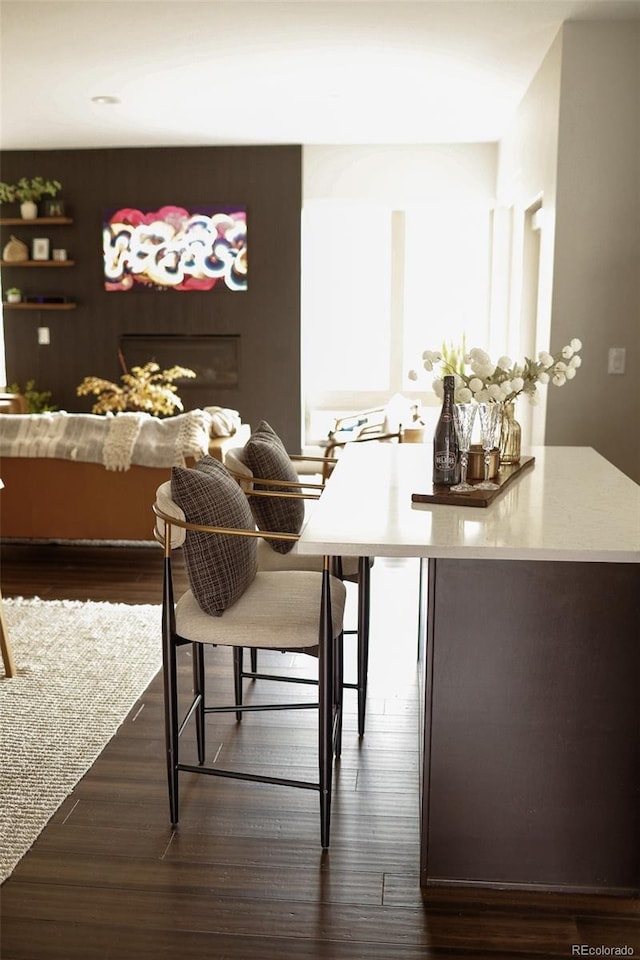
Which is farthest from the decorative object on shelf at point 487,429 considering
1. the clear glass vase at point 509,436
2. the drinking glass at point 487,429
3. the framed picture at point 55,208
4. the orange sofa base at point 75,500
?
the framed picture at point 55,208

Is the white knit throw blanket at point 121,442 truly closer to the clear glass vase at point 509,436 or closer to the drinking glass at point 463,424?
the clear glass vase at point 509,436

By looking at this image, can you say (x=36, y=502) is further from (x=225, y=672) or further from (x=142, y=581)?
(x=225, y=672)

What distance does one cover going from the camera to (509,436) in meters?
3.07

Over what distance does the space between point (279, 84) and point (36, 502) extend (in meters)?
2.87

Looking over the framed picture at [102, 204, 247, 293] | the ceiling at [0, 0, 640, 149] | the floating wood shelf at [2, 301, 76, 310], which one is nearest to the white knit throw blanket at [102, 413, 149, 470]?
the ceiling at [0, 0, 640, 149]

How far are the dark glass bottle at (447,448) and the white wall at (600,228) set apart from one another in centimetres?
200

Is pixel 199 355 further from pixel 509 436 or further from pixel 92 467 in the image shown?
pixel 509 436

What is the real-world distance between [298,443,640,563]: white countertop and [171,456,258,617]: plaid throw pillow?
0.24 metres

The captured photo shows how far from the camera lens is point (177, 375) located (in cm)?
748

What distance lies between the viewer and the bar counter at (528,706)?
2096mm

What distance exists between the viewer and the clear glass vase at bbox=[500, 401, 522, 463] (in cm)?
304

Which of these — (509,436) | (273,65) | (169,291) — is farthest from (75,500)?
(169,291)

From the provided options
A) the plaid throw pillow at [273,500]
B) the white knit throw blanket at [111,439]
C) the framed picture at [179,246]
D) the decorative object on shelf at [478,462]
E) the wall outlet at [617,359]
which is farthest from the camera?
the framed picture at [179,246]

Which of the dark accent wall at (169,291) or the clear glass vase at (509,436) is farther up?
the dark accent wall at (169,291)
